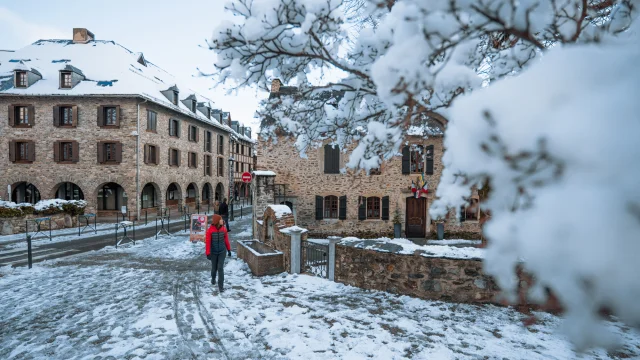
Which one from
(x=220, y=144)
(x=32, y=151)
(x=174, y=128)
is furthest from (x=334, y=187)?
(x=220, y=144)

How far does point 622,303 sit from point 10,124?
27.6 meters

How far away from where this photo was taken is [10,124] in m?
19.0

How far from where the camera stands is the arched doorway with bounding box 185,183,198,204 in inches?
1111

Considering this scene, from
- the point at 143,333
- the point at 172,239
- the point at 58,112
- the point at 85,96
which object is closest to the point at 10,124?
the point at 58,112

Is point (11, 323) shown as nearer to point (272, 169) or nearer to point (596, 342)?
point (596, 342)

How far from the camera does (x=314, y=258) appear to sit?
764cm

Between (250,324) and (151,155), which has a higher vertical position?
(151,155)

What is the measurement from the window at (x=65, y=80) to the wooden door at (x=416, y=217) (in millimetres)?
22390

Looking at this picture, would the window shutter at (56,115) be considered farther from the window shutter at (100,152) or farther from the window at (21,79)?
the window shutter at (100,152)

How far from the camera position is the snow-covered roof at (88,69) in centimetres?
1934

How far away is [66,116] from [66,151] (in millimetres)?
2259

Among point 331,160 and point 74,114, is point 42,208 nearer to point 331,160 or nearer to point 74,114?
point 74,114

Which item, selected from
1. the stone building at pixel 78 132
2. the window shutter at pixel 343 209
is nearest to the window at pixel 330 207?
the window shutter at pixel 343 209

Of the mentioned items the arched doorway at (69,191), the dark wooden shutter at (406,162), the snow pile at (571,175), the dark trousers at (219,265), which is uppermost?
the dark wooden shutter at (406,162)
